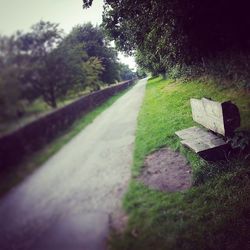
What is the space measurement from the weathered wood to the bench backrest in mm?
151

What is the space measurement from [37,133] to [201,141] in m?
3.74

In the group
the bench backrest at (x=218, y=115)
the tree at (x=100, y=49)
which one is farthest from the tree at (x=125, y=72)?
the bench backrest at (x=218, y=115)

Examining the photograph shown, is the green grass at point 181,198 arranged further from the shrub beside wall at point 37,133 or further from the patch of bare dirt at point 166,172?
the shrub beside wall at point 37,133

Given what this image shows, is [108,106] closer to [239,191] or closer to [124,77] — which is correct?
[124,77]

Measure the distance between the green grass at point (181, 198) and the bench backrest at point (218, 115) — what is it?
56 cm

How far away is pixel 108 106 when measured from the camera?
1826 mm

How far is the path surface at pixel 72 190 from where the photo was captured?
3.52 feet

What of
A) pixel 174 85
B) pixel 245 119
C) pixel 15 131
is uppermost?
pixel 15 131

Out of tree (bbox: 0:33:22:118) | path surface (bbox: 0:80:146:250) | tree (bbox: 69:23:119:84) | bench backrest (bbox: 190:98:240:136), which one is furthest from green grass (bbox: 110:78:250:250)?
tree (bbox: 0:33:22:118)

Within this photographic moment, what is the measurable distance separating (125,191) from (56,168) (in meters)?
1.16

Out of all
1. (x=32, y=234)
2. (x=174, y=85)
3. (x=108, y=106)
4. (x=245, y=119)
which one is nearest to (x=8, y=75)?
(x=32, y=234)

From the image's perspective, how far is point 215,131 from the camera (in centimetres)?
477

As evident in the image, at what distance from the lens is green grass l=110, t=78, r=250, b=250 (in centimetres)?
273

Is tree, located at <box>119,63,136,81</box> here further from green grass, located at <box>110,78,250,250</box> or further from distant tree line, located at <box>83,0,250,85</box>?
green grass, located at <box>110,78,250,250</box>
